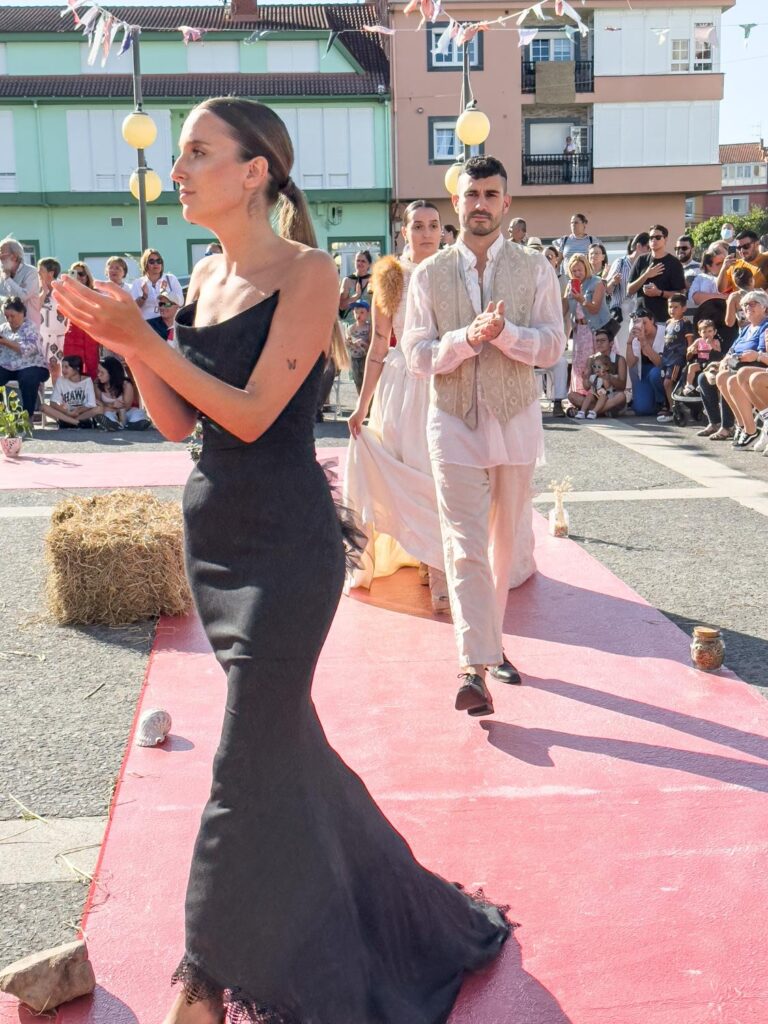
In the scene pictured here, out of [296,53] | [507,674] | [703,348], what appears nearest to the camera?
[507,674]

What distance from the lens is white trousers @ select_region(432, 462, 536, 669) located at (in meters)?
4.60

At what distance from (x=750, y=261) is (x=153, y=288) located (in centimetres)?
757

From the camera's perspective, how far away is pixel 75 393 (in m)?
15.1

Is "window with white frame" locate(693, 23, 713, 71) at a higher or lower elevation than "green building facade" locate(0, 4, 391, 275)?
higher

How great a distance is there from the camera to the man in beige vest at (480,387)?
4.61m

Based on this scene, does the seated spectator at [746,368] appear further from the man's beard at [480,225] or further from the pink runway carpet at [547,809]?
the man's beard at [480,225]

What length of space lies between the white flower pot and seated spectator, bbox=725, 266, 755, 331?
8.02 metres

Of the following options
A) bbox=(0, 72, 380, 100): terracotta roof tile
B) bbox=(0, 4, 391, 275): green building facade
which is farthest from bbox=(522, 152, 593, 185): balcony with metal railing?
bbox=(0, 72, 380, 100): terracotta roof tile

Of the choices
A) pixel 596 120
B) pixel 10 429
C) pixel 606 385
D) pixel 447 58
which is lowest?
pixel 10 429

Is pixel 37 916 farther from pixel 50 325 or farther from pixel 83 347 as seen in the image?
pixel 50 325

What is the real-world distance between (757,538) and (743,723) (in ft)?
12.0

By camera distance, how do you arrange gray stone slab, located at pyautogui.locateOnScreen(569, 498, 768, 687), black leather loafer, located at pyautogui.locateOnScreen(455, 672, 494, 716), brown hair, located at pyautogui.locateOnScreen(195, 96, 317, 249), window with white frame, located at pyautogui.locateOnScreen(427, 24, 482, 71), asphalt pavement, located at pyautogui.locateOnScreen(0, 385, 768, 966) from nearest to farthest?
brown hair, located at pyautogui.locateOnScreen(195, 96, 317, 249)
asphalt pavement, located at pyautogui.locateOnScreen(0, 385, 768, 966)
black leather loafer, located at pyautogui.locateOnScreen(455, 672, 494, 716)
gray stone slab, located at pyautogui.locateOnScreen(569, 498, 768, 687)
window with white frame, located at pyautogui.locateOnScreen(427, 24, 482, 71)

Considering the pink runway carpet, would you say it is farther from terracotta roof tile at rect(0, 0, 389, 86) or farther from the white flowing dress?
terracotta roof tile at rect(0, 0, 389, 86)

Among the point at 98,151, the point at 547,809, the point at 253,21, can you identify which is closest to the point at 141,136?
the point at 547,809
